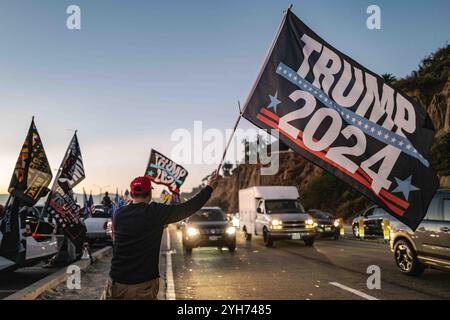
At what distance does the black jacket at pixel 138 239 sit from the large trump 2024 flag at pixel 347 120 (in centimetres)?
222

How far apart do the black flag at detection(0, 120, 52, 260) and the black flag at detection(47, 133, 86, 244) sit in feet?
2.62

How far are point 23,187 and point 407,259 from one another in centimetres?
858

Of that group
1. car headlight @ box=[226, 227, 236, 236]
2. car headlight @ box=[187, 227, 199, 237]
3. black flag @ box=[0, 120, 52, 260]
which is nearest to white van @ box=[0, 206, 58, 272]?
black flag @ box=[0, 120, 52, 260]

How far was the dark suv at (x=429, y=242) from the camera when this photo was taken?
8688mm

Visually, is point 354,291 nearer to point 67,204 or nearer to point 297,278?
point 297,278

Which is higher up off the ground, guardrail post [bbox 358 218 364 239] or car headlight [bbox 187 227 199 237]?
car headlight [bbox 187 227 199 237]

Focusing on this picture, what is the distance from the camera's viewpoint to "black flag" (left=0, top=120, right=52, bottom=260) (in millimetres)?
8484

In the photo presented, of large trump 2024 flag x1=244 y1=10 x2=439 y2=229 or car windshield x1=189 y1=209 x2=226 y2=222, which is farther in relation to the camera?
car windshield x1=189 y1=209 x2=226 y2=222

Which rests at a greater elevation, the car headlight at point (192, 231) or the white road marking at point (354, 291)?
the car headlight at point (192, 231)

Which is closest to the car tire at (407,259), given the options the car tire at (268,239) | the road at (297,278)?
the road at (297,278)

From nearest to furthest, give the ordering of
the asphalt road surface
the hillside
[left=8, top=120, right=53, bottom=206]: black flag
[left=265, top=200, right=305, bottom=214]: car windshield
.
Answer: the asphalt road surface < [left=8, top=120, right=53, bottom=206]: black flag < [left=265, top=200, right=305, bottom=214]: car windshield < the hillside

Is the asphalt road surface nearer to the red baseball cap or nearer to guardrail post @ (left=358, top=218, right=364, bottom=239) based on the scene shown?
the red baseball cap

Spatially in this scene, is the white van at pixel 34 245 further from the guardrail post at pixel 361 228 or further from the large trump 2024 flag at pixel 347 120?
the guardrail post at pixel 361 228
